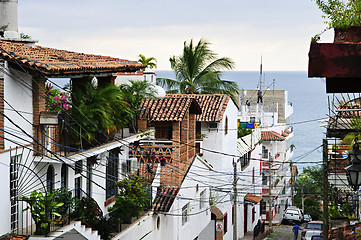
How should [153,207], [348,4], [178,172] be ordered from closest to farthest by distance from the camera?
[348,4]
[153,207]
[178,172]

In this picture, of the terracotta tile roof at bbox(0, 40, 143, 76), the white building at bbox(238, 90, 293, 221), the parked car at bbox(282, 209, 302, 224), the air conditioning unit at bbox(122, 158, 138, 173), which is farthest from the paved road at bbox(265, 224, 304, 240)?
the terracotta tile roof at bbox(0, 40, 143, 76)

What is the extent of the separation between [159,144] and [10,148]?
15.4m

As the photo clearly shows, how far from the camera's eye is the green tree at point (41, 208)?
1527cm

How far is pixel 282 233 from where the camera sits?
4994cm

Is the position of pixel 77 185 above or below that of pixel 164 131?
below

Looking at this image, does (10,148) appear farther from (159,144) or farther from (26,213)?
(159,144)

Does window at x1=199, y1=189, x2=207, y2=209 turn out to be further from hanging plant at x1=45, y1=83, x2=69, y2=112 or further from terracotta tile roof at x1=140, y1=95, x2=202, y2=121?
hanging plant at x1=45, y1=83, x2=69, y2=112

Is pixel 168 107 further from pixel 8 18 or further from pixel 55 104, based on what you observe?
pixel 8 18

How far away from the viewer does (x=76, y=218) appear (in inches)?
682

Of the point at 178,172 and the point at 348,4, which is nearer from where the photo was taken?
the point at 348,4

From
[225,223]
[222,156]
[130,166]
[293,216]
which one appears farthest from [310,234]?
[130,166]

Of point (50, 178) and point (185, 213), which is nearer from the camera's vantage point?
point (50, 178)

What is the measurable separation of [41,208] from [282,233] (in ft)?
122

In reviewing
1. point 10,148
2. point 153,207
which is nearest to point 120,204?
point 153,207
